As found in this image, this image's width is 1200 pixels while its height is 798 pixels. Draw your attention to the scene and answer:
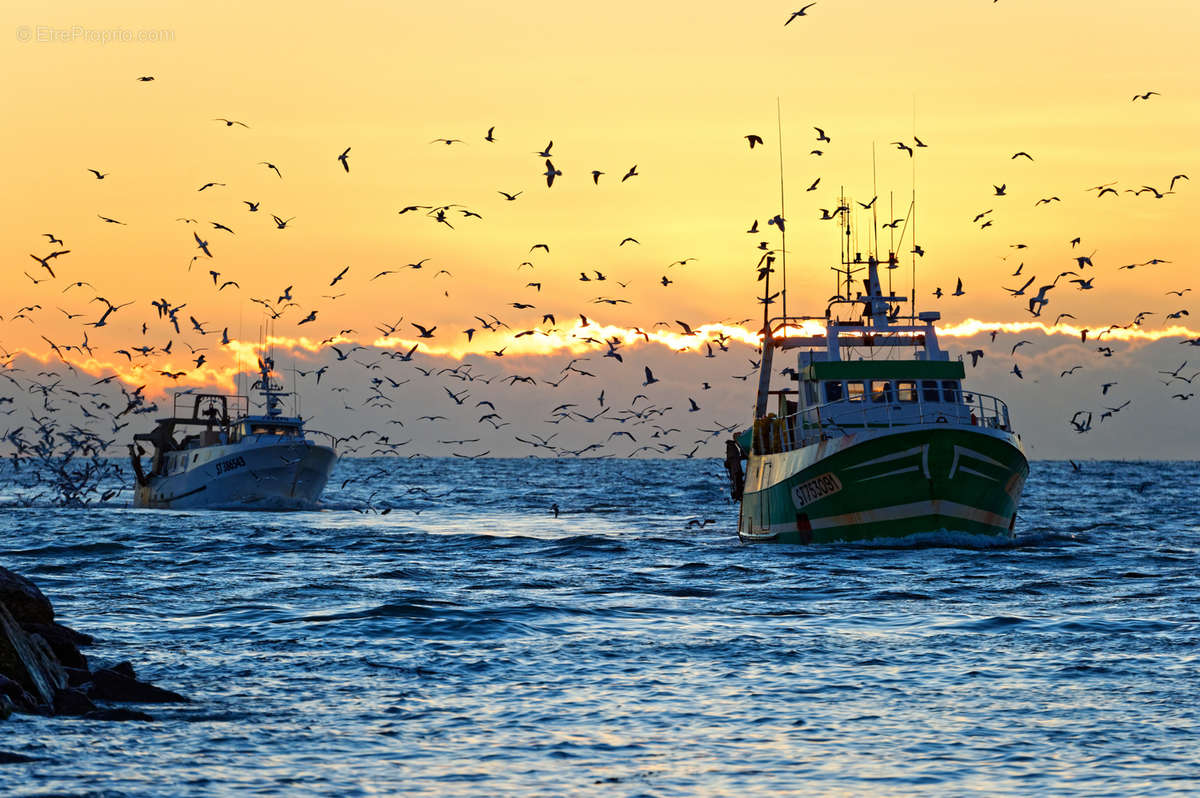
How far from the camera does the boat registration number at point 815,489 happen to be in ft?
121

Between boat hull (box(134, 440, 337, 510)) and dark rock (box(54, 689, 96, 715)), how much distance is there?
53312mm

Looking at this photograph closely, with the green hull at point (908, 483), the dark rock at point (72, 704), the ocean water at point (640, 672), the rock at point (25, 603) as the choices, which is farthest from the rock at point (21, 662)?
the green hull at point (908, 483)

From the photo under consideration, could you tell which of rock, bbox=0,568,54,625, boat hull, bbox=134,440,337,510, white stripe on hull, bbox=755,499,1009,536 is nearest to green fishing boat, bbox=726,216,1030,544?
white stripe on hull, bbox=755,499,1009,536

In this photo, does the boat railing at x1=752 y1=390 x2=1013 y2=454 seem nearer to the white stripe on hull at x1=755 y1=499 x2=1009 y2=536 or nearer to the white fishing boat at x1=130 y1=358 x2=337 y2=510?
the white stripe on hull at x1=755 y1=499 x2=1009 y2=536

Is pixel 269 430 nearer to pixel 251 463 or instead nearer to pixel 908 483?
pixel 251 463

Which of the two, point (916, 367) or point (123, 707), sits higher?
point (916, 367)

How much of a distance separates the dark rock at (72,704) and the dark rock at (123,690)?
0.64m

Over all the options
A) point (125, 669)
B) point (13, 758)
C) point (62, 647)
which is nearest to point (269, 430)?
point (62, 647)

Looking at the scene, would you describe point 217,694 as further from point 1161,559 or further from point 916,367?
point 1161,559

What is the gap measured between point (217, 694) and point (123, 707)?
1690 millimetres

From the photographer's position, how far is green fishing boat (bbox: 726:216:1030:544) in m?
35.6

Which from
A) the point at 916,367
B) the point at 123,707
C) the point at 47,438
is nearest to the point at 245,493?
the point at 47,438

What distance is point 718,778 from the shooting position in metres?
14.7

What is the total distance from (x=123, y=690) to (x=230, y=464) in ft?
177
